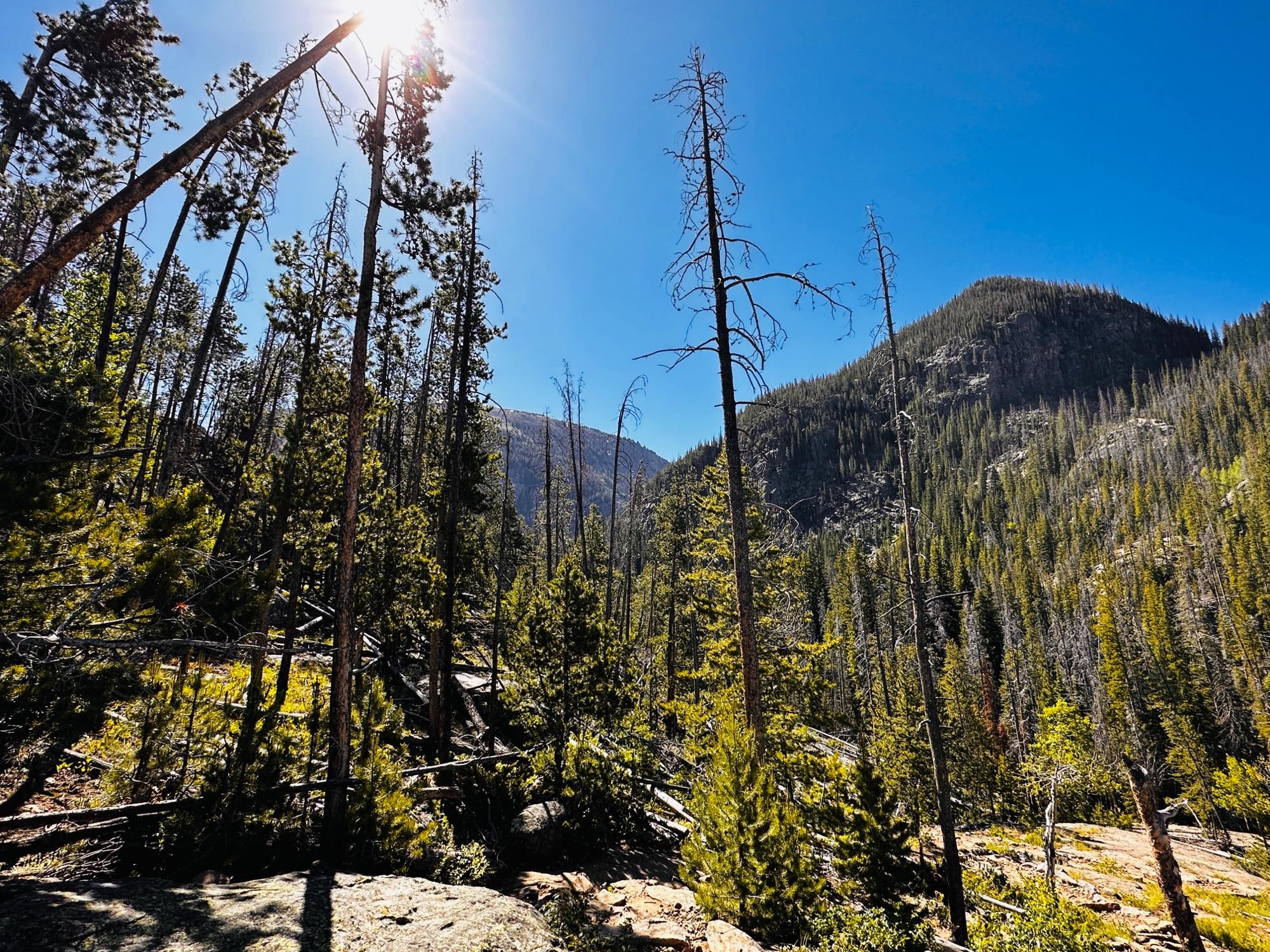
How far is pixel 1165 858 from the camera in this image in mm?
11836

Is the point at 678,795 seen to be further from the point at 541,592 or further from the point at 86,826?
the point at 86,826

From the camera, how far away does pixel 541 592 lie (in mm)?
13828

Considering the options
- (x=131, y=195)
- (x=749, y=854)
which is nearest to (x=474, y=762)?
(x=749, y=854)

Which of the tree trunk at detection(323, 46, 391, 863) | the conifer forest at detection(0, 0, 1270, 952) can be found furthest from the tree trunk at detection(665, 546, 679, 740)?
the tree trunk at detection(323, 46, 391, 863)

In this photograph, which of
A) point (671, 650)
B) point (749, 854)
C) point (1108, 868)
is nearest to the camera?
point (749, 854)

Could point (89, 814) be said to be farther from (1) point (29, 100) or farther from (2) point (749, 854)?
(1) point (29, 100)

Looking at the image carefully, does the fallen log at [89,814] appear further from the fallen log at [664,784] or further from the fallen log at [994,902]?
the fallen log at [994,902]

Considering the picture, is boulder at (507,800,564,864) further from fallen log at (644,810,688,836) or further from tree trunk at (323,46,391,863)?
tree trunk at (323,46,391,863)

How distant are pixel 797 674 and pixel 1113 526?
12099 centimetres

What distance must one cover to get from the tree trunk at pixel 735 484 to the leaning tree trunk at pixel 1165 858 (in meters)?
10.5

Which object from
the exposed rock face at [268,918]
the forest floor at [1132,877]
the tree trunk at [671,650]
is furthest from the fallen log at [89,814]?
the forest floor at [1132,877]

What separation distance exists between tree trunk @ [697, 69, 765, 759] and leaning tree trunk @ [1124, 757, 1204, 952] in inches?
414

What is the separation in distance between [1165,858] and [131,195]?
71.1 ft

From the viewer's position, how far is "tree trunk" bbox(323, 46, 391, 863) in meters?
7.18
